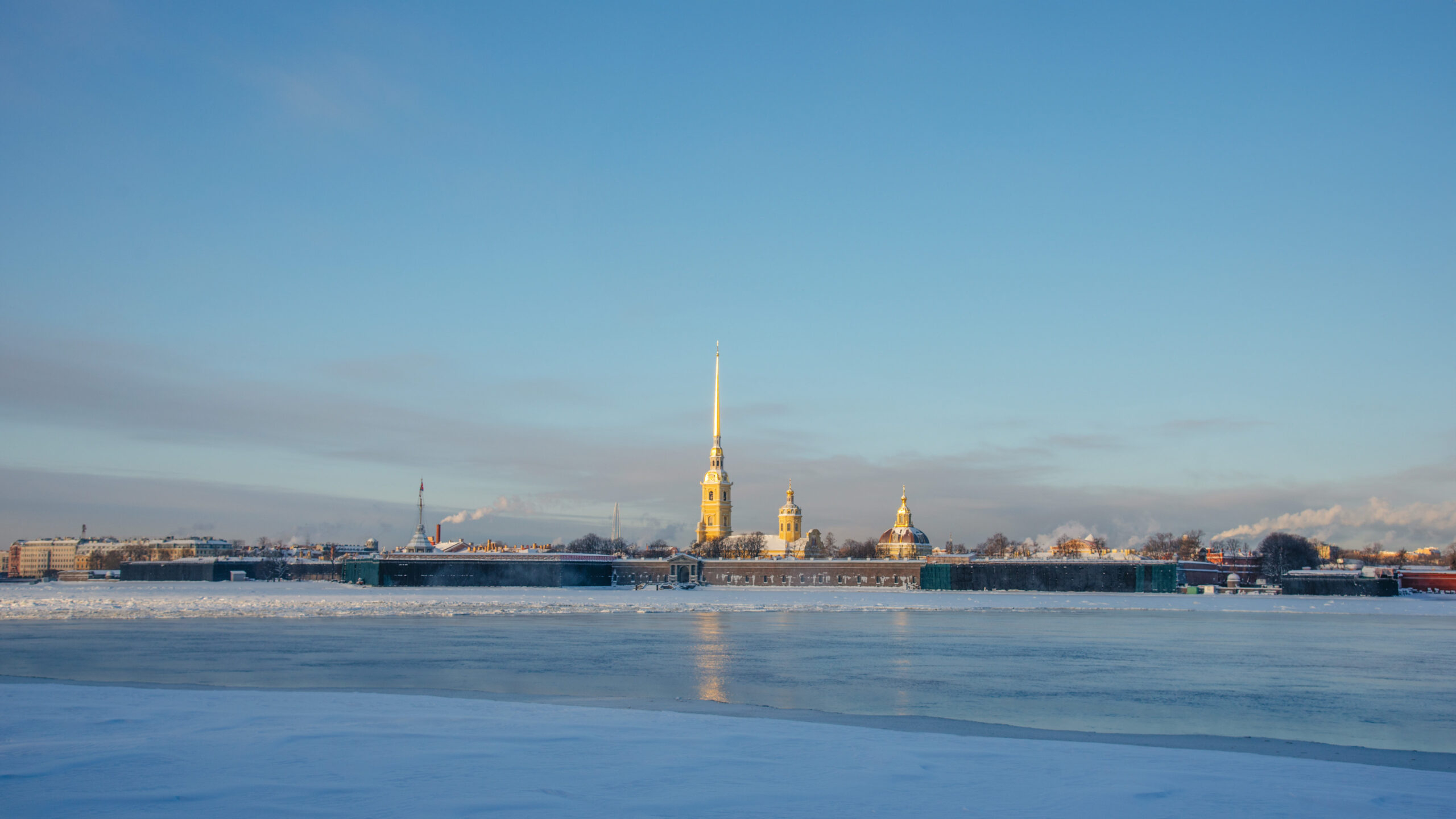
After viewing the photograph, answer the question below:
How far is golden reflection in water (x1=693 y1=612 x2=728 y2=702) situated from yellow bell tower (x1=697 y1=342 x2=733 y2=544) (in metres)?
117

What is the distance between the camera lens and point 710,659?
2250cm

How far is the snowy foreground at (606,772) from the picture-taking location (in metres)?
7.73

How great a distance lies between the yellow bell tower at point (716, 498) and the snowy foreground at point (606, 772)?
142 metres

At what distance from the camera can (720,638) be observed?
29.3 metres

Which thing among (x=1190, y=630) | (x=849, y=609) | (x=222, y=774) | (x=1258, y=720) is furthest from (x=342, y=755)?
(x=849, y=609)

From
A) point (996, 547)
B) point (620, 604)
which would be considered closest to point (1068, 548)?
point (996, 547)

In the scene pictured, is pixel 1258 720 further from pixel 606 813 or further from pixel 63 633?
pixel 63 633

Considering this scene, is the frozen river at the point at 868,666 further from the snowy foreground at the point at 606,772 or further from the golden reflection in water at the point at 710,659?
the snowy foreground at the point at 606,772

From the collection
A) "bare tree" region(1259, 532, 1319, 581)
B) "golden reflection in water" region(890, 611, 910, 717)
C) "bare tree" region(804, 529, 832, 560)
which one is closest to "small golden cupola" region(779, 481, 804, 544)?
"bare tree" region(804, 529, 832, 560)

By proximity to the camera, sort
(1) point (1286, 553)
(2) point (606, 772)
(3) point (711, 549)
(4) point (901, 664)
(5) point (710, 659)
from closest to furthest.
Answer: (2) point (606, 772)
(4) point (901, 664)
(5) point (710, 659)
(1) point (1286, 553)
(3) point (711, 549)

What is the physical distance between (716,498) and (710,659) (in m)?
134

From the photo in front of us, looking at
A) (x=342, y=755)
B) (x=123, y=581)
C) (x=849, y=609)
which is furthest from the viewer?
(x=123, y=581)

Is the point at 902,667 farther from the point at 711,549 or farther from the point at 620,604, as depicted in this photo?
the point at 711,549

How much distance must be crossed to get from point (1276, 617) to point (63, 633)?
4439 cm
